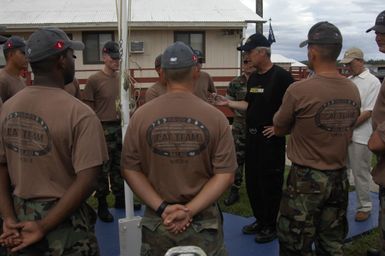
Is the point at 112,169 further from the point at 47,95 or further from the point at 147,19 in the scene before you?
the point at 147,19

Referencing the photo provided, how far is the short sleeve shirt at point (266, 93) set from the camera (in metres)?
3.81

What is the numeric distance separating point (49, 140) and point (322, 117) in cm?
176

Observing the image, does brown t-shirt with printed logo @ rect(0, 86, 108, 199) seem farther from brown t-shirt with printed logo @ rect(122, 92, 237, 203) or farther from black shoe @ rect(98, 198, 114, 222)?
black shoe @ rect(98, 198, 114, 222)

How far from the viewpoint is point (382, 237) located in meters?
2.63

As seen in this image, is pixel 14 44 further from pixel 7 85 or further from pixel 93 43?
pixel 93 43

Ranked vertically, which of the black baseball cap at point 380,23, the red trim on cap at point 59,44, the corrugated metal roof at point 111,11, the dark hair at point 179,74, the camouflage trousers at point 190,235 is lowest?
the camouflage trousers at point 190,235

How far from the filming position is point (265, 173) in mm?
3996

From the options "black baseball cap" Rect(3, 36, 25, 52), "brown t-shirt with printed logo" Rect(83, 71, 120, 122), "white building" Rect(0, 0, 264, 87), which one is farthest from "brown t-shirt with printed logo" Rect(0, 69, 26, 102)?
"white building" Rect(0, 0, 264, 87)

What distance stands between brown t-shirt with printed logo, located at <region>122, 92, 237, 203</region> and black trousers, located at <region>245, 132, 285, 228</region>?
1832mm

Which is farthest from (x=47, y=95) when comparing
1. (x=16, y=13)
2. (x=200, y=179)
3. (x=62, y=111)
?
(x=16, y=13)

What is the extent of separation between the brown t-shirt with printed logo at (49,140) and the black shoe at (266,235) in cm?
246

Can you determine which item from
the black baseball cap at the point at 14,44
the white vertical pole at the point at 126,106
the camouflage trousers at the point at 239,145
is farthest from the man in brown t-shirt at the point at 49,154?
the camouflage trousers at the point at 239,145

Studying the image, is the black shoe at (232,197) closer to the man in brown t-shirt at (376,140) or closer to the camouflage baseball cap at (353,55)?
the camouflage baseball cap at (353,55)

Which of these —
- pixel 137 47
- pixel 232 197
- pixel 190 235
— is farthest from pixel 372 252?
pixel 137 47
